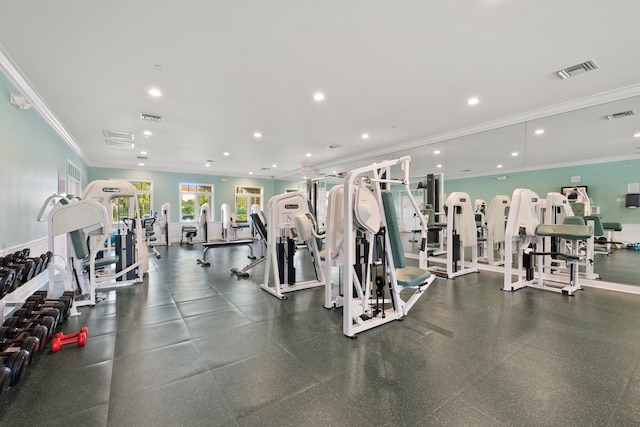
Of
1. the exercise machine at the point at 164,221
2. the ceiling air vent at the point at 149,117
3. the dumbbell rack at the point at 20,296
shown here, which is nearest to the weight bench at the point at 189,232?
the exercise machine at the point at 164,221

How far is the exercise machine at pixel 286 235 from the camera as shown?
13.1 feet

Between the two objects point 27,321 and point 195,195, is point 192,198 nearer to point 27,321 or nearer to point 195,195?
point 195,195

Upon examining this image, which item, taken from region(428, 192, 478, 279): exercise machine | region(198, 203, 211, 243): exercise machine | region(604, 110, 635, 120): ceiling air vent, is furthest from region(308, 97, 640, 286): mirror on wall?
region(198, 203, 211, 243): exercise machine

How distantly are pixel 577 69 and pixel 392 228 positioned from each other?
312cm

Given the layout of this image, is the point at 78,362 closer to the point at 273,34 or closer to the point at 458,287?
the point at 273,34

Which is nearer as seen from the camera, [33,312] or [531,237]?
[33,312]

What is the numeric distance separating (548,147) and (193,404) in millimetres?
6917

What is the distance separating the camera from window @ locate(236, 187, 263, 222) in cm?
1263

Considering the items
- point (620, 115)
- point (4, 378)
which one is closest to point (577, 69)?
point (620, 115)

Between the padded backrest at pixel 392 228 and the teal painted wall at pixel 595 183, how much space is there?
4.06 m

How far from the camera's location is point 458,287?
4.32 metres

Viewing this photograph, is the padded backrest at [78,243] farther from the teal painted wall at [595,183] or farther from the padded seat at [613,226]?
the padded seat at [613,226]

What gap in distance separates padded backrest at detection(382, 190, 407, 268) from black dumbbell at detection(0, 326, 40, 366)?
296cm

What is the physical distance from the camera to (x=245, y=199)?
42.1ft
